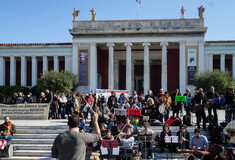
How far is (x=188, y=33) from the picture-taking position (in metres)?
32.0

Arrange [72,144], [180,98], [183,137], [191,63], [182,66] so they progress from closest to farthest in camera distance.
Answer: [72,144] < [183,137] < [180,98] < [191,63] < [182,66]

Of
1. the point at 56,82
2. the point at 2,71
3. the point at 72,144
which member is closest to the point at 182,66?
the point at 56,82

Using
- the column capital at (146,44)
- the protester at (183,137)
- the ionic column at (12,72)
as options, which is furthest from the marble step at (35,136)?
the ionic column at (12,72)

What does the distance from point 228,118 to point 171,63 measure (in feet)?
77.1

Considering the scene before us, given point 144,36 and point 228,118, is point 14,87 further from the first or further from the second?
point 228,118

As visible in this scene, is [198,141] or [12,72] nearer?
[198,141]

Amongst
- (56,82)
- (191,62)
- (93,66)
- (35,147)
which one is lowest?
(35,147)

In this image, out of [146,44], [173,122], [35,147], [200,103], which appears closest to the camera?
[35,147]

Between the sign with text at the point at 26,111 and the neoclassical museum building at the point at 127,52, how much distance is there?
1626 cm

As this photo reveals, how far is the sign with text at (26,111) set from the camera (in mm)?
16781

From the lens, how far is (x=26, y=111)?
16.9m

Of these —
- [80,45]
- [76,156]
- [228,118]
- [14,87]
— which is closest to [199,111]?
[228,118]

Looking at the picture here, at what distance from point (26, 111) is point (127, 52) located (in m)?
18.2

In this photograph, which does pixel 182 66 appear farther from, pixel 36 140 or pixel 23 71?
pixel 36 140
